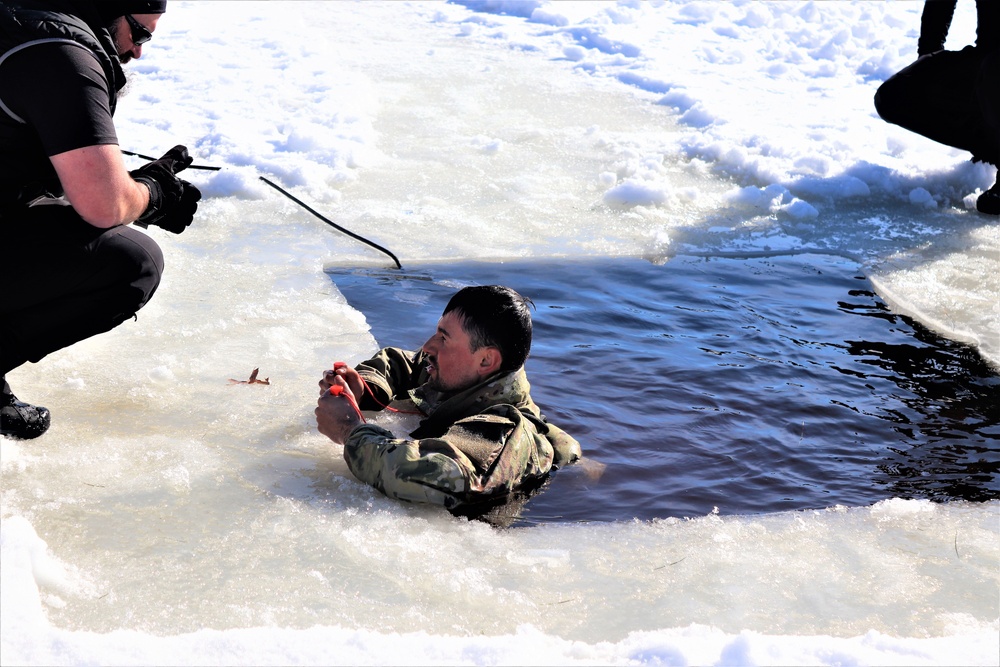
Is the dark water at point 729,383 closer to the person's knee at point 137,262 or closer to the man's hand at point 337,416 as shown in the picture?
the man's hand at point 337,416

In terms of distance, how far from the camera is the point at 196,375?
3959 millimetres

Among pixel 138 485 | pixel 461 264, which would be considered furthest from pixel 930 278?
pixel 138 485

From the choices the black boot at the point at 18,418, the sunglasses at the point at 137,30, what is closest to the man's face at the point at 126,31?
the sunglasses at the point at 137,30

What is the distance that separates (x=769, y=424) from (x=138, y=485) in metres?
2.58

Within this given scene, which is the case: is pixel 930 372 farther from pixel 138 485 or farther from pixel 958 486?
pixel 138 485

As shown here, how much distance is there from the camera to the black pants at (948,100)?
290 inches

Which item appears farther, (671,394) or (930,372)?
(930,372)

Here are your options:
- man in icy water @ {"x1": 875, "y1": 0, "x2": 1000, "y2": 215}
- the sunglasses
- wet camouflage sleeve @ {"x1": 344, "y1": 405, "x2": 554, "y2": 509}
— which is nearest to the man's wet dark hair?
wet camouflage sleeve @ {"x1": 344, "y1": 405, "x2": 554, "y2": 509}

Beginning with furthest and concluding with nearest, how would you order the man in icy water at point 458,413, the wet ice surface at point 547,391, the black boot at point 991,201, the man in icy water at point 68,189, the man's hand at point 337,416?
1. the black boot at point 991,201
2. the man's hand at point 337,416
3. the man in icy water at point 458,413
4. the man in icy water at point 68,189
5. the wet ice surface at point 547,391

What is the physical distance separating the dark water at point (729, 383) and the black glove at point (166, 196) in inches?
60.6

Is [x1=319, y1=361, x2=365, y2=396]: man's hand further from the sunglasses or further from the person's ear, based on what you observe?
the sunglasses

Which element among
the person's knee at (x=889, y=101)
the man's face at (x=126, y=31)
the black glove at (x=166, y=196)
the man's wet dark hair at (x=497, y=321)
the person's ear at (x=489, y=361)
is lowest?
the person's ear at (x=489, y=361)

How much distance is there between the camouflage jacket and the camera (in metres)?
3.15

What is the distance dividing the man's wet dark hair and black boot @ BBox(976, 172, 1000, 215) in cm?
515
